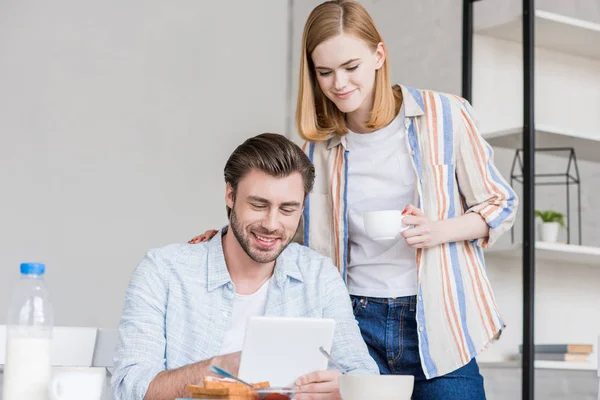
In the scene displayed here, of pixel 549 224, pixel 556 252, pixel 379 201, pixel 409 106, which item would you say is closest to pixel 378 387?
pixel 379 201

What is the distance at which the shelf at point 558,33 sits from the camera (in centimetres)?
290

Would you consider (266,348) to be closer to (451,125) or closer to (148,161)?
(451,125)

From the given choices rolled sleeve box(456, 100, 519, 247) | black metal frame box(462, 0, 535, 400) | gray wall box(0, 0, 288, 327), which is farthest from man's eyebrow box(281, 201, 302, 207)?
gray wall box(0, 0, 288, 327)

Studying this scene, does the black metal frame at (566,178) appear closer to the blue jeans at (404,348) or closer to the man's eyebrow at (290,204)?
the blue jeans at (404,348)

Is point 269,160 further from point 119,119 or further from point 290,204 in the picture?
point 119,119

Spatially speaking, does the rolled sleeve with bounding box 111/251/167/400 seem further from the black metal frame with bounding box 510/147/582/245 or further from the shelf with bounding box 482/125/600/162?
the black metal frame with bounding box 510/147/582/245

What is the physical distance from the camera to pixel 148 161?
13.8 feet

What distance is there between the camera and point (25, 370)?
1.19m

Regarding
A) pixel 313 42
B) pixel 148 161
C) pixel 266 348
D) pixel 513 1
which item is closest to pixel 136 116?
pixel 148 161

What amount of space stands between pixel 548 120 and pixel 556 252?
0.53 m

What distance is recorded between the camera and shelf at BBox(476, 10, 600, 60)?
290 cm

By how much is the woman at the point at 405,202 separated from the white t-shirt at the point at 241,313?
222 millimetres

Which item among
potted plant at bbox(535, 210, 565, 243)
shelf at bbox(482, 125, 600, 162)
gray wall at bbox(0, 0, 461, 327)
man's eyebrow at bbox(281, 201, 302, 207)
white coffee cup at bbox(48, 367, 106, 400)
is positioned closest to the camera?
white coffee cup at bbox(48, 367, 106, 400)

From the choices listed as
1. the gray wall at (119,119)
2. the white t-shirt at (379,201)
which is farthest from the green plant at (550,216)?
the white t-shirt at (379,201)
